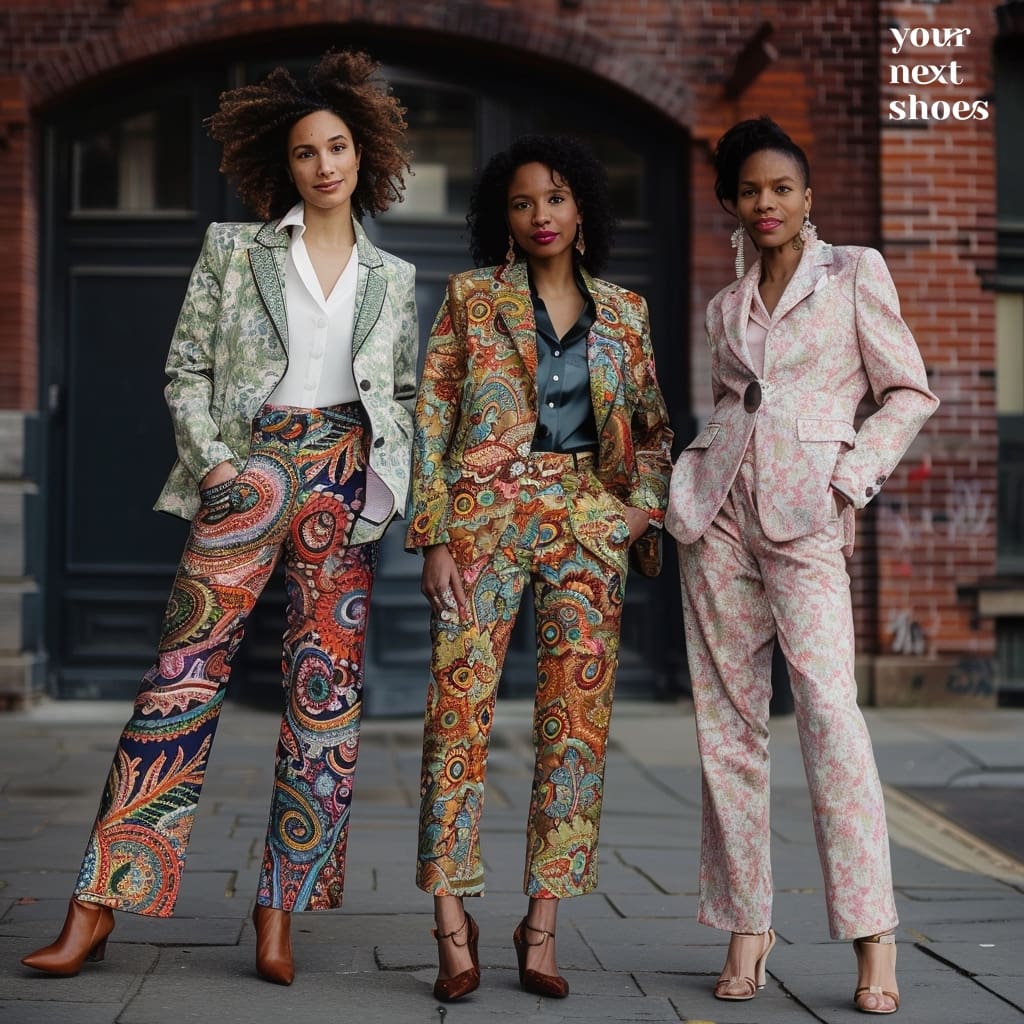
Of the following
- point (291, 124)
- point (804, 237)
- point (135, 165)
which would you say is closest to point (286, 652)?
point (291, 124)

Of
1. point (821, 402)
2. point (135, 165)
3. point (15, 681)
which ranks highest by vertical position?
point (135, 165)

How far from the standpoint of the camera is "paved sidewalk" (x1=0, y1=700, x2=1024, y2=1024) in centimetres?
359

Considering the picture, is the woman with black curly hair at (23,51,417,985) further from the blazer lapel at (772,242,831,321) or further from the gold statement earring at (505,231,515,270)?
the blazer lapel at (772,242,831,321)

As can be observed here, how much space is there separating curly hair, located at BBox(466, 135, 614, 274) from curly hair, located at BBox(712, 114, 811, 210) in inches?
11.8

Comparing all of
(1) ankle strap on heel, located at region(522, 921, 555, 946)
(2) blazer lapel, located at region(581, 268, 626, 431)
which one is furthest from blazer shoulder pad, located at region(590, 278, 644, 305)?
(1) ankle strap on heel, located at region(522, 921, 555, 946)

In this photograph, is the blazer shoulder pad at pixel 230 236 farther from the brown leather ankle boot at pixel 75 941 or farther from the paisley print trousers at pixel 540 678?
the brown leather ankle boot at pixel 75 941

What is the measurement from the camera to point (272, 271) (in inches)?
154

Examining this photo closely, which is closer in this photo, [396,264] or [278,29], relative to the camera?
[396,264]

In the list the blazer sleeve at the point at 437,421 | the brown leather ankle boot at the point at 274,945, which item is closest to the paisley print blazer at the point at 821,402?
the blazer sleeve at the point at 437,421

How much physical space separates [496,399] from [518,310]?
226mm

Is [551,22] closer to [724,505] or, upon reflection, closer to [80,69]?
[80,69]

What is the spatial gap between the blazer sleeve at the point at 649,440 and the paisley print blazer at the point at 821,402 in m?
0.08

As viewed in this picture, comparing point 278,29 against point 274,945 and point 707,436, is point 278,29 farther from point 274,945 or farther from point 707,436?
point 274,945

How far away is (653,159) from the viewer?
30.8 feet
